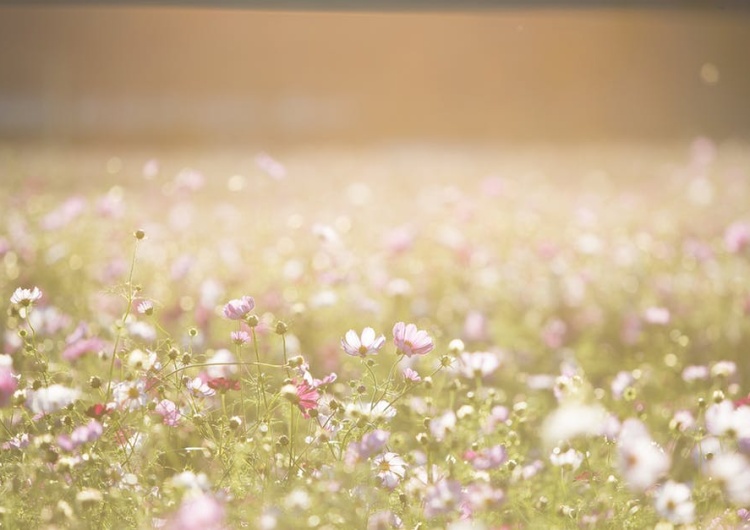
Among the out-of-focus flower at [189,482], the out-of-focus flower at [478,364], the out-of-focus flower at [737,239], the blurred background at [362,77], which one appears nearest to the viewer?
the out-of-focus flower at [189,482]

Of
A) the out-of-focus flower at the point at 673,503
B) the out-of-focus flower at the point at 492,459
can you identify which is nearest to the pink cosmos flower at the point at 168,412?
the out-of-focus flower at the point at 492,459

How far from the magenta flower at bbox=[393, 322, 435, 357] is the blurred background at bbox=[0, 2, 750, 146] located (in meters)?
8.67

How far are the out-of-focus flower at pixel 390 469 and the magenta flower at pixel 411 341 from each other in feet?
0.50

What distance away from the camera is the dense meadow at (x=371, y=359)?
3.97 ft

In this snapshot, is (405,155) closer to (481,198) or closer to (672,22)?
(481,198)

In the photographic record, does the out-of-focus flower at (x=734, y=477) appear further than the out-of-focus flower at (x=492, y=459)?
No

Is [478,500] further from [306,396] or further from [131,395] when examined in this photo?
[131,395]

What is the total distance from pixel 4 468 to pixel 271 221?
2.80 metres

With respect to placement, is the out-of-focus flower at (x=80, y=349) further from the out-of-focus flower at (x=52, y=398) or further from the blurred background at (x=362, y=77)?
the blurred background at (x=362, y=77)

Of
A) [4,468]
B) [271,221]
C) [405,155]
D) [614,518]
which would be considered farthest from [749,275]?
[405,155]

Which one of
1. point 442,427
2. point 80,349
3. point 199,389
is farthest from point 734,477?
point 80,349

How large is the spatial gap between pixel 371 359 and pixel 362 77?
36.7 ft

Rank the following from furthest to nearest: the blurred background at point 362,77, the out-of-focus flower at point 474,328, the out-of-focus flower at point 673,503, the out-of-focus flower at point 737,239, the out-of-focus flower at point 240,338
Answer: the blurred background at point 362,77 → the out-of-focus flower at point 737,239 → the out-of-focus flower at point 474,328 → the out-of-focus flower at point 240,338 → the out-of-focus flower at point 673,503

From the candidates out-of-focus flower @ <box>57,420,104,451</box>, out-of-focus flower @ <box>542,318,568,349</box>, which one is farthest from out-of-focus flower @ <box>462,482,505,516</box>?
out-of-focus flower @ <box>542,318,568,349</box>
